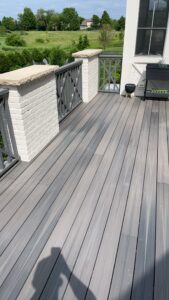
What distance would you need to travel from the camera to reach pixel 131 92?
16.8 ft

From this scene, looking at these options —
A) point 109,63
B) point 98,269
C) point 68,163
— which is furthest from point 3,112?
point 109,63

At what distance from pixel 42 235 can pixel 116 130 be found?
227 centimetres

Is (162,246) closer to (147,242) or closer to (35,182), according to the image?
(147,242)

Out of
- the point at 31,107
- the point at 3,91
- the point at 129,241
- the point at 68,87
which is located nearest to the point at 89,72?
the point at 68,87

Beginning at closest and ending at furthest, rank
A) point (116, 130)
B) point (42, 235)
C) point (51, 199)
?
point (42, 235) → point (51, 199) → point (116, 130)

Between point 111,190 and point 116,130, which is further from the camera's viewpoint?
point 116,130

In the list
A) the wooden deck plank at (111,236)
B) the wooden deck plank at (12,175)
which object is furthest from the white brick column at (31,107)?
the wooden deck plank at (111,236)

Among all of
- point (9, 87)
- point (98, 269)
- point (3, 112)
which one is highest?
point (9, 87)

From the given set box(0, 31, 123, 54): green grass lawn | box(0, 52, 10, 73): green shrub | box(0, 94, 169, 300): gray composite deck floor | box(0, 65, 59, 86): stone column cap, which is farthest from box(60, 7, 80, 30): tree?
box(0, 94, 169, 300): gray composite deck floor

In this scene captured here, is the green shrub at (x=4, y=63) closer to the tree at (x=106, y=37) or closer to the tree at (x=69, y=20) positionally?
the tree at (x=106, y=37)

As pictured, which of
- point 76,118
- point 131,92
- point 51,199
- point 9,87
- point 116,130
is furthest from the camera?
point 131,92

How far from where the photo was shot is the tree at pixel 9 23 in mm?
41438

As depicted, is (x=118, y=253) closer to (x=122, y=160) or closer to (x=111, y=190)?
(x=111, y=190)

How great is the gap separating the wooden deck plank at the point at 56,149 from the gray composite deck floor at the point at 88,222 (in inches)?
0.5
